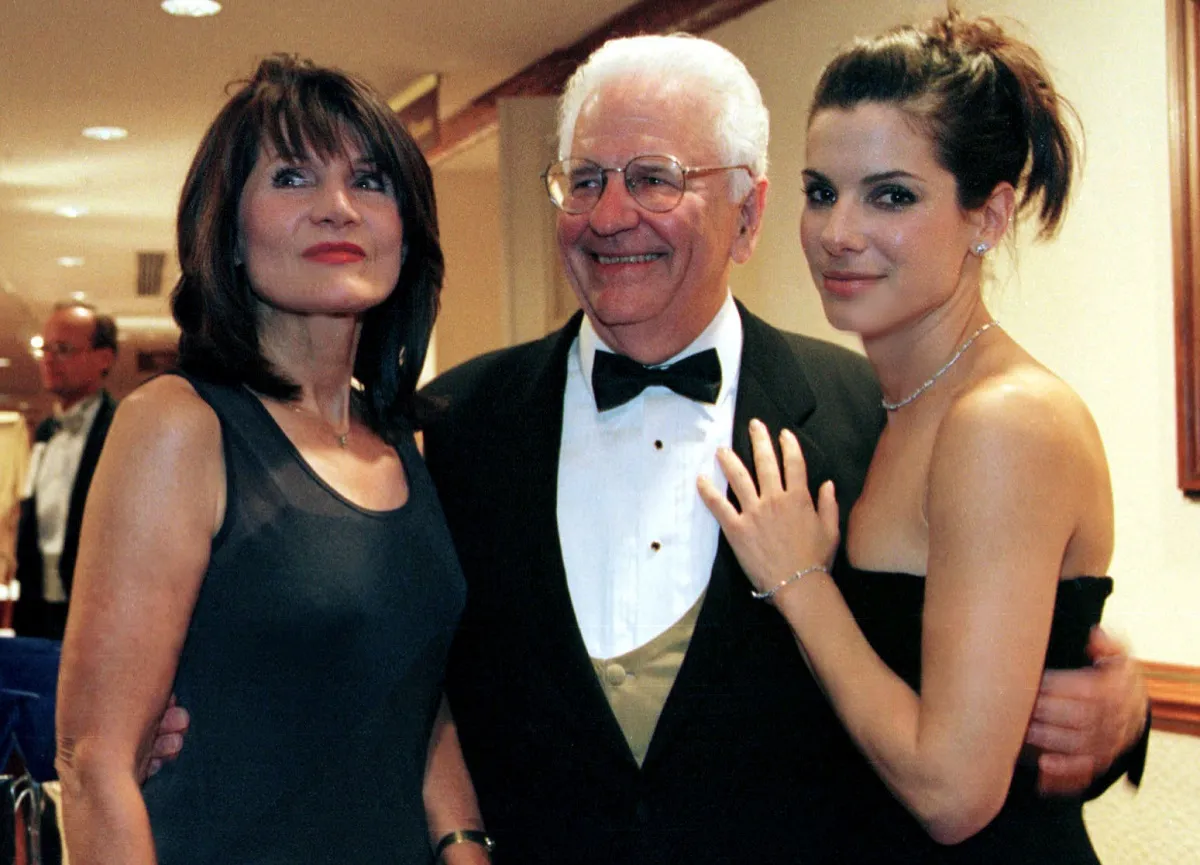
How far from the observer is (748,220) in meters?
2.30

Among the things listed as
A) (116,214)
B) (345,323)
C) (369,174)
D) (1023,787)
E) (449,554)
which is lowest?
(1023,787)

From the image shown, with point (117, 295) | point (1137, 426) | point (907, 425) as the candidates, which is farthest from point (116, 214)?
point (907, 425)

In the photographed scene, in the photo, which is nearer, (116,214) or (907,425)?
(907,425)

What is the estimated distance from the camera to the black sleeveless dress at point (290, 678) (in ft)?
5.34

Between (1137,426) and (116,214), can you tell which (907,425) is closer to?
(1137,426)

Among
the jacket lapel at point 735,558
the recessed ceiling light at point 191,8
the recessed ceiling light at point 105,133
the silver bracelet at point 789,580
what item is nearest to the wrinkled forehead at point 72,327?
the recessed ceiling light at point 191,8

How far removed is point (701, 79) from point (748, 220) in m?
0.27

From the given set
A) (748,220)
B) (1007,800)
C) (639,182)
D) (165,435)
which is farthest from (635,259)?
(1007,800)

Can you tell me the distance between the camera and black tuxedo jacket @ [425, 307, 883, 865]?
186 centimetres

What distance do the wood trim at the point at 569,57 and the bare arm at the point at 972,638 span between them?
3.56 meters

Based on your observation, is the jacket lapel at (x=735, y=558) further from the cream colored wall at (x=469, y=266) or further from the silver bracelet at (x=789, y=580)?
the cream colored wall at (x=469, y=266)

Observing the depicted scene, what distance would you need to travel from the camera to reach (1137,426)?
3.19 metres

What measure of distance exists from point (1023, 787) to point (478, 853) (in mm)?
777

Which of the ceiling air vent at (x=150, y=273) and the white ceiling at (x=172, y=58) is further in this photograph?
the ceiling air vent at (x=150, y=273)
